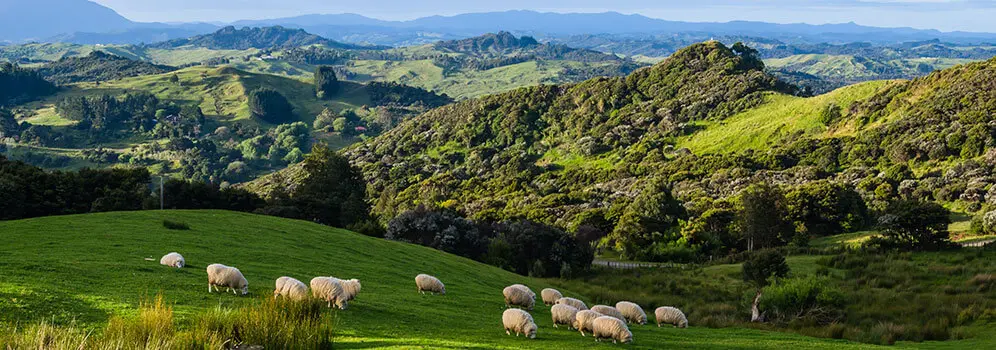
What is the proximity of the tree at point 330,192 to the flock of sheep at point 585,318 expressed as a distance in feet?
127

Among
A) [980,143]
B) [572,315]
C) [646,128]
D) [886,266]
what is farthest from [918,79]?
[572,315]

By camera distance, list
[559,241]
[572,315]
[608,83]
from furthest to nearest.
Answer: [608,83], [559,241], [572,315]

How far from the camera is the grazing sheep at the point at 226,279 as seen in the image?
16.2m

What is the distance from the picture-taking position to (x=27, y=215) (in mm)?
40562

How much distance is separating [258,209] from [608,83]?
124 meters

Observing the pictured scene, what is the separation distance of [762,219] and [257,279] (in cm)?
4384

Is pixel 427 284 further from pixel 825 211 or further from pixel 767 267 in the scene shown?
pixel 825 211

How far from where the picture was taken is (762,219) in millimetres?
52594

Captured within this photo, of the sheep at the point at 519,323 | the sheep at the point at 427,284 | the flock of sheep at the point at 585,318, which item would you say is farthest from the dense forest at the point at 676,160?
the sheep at the point at 519,323

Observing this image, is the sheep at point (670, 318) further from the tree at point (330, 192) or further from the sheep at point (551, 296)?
the tree at point (330, 192)

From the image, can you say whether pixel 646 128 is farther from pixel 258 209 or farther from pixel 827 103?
pixel 258 209

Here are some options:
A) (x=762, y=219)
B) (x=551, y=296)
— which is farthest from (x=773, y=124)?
(x=551, y=296)

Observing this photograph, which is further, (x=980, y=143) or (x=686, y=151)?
(x=686, y=151)

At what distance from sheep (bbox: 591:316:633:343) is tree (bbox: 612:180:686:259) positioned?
40246 mm
